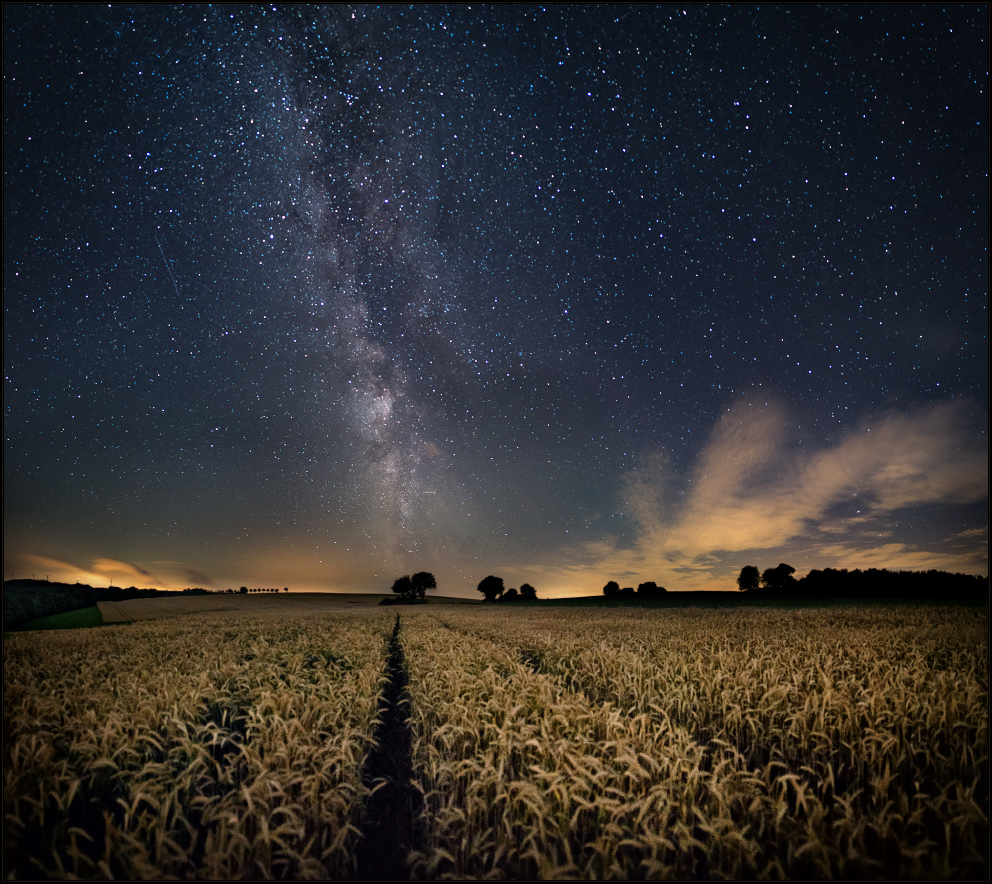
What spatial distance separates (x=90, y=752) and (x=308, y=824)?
274 centimetres

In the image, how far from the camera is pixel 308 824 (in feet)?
13.1

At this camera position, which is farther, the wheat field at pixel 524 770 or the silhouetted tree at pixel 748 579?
the silhouetted tree at pixel 748 579

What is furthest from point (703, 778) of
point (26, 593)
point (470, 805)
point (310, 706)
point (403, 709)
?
point (26, 593)

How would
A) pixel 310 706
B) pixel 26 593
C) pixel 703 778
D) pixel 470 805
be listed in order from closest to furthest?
pixel 470 805 < pixel 703 778 < pixel 310 706 < pixel 26 593

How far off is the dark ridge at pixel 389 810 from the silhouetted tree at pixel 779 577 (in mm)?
108313

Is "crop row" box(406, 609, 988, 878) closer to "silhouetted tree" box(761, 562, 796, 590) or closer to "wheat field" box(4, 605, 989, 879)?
"wheat field" box(4, 605, 989, 879)

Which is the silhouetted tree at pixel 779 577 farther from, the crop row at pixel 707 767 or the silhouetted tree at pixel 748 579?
the crop row at pixel 707 767

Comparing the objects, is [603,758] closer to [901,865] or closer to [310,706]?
[901,865]

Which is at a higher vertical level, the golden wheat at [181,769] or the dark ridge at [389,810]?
the golden wheat at [181,769]

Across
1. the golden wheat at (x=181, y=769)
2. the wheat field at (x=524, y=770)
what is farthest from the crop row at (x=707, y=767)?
the golden wheat at (x=181, y=769)

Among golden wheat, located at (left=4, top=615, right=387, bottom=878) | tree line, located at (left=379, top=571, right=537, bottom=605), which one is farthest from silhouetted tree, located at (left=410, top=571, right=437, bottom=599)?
golden wheat, located at (left=4, top=615, right=387, bottom=878)

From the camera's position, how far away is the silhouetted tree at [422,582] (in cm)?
10338

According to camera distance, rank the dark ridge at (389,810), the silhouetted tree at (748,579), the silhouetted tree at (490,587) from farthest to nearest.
A: 1. the silhouetted tree at (490,587)
2. the silhouetted tree at (748,579)
3. the dark ridge at (389,810)

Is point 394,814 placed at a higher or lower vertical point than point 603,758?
lower
